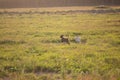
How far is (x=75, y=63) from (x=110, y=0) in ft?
192

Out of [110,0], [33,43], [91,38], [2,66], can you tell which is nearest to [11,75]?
[2,66]

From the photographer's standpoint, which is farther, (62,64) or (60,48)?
(60,48)

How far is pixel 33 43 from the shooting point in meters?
17.5

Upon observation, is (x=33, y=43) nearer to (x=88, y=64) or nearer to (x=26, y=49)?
(x=26, y=49)

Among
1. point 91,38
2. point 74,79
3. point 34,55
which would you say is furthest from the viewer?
point 91,38

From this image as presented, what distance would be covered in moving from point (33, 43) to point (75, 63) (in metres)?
5.93

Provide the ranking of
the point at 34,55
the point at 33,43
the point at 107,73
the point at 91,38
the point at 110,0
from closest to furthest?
the point at 107,73 → the point at 34,55 → the point at 33,43 → the point at 91,38 → the point at 110,0

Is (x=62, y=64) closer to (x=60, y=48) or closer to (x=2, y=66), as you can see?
(x=2, y=66)

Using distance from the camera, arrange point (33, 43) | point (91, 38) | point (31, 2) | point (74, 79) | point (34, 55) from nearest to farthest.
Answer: point (74, 79) < point (34, 55) < point (33, 43) < point (91, 38) < point (31, 2)

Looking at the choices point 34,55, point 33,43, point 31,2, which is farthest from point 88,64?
point 31,2

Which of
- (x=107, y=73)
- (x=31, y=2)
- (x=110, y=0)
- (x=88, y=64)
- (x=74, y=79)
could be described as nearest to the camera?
(x=74, y=79)

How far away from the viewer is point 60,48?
15453mm

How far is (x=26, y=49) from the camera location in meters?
15.4

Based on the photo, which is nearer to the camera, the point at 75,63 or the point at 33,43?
the point at 75,63
